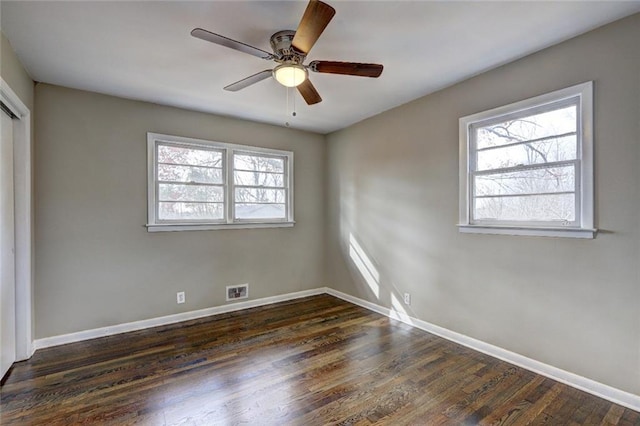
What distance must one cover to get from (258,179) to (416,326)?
9.04 feet

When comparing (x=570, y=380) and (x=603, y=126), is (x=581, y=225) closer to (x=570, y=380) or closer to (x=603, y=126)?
(x=603, y=126)

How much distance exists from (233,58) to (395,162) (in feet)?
6.96

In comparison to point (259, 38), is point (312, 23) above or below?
below

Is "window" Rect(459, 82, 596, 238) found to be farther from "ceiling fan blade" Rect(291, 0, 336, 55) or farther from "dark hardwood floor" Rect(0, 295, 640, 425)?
"ceiling fan blade" Rect(291, 0, 336, 55)

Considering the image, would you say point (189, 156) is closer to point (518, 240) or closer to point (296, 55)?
point (296, 55)

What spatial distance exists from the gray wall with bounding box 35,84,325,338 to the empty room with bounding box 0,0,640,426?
0.02m

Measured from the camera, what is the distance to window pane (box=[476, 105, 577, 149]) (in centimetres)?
236

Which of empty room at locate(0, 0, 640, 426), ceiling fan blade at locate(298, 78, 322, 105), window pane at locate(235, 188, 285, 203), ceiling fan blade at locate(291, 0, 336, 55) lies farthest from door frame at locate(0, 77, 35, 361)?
ceiling fan blade at locate(291, 0, 336, 55)

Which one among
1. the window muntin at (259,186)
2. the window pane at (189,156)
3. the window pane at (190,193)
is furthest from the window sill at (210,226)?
the window pane at (189,156)

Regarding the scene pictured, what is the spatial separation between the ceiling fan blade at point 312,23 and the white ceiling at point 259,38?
10.4 inches

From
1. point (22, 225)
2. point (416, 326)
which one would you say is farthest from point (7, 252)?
point (416, 326)

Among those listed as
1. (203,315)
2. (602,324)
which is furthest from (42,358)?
(602,324)

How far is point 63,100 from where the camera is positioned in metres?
3.04

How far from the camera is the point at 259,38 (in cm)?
226
